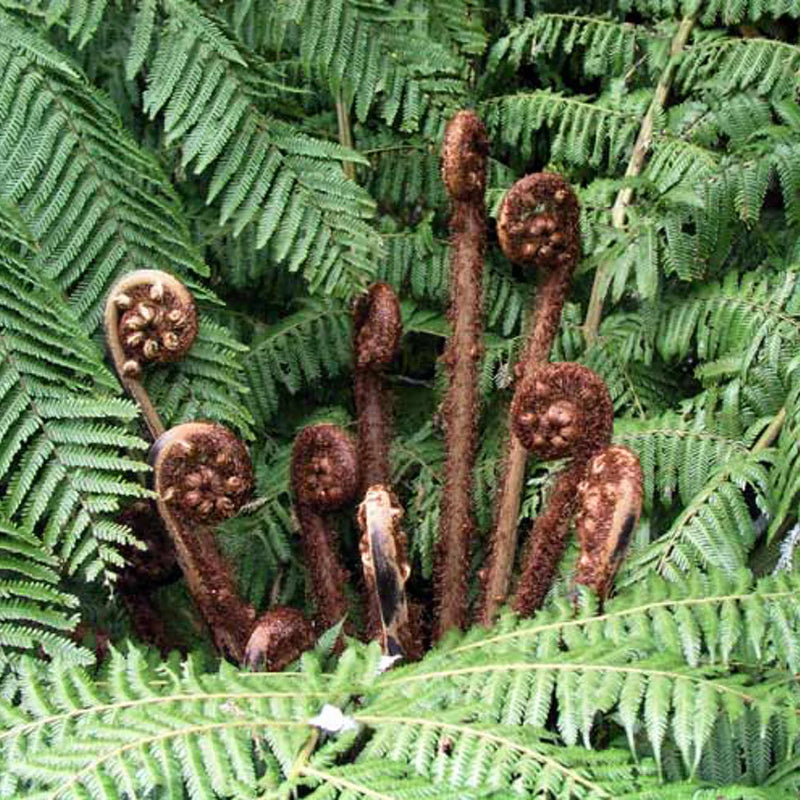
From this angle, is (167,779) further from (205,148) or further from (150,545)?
(205,148)

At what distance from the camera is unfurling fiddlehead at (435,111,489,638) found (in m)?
1.87

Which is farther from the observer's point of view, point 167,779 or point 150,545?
point 150,545

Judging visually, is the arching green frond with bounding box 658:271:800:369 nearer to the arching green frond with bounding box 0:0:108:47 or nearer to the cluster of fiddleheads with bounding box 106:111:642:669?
the cluster of fiddleheads with bounding box 106:111:642:669

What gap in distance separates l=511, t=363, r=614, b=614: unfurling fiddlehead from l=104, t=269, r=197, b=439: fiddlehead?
52 cm

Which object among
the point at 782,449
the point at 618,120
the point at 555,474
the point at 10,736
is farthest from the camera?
the point at 618,120

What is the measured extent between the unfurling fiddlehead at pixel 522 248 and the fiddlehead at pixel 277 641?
317 mm

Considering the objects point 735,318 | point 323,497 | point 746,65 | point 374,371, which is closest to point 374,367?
point 374,371

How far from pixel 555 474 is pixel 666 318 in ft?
1.38

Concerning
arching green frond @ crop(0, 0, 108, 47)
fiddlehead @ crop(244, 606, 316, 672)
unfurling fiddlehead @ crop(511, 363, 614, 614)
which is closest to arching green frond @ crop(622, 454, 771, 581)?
unfurling fiddlehead @ crop(511, 363, 614, 614)

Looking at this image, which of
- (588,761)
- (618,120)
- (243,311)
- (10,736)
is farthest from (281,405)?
(588,761)

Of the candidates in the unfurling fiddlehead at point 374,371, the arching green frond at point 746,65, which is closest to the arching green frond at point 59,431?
the unfurling fiddlehead at point 374,371

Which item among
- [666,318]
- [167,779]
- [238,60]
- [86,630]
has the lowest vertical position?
[167,779]

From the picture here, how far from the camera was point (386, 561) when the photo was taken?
159 centimetres

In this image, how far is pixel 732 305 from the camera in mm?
2039
